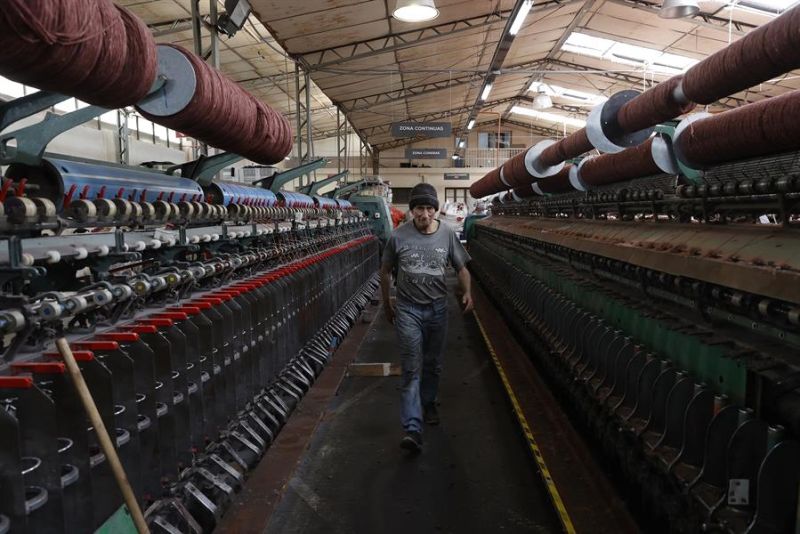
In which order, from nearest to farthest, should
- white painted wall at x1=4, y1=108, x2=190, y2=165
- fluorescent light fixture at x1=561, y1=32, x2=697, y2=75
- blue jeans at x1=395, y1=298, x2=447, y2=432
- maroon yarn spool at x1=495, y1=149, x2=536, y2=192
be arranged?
1. blue jeans at x1=395, y1=298, x2=447, y2=432
2. maroon yarn spool at x1=495, y1=149, x2=536, y2=192
3. white painted wall at x1=4, y1=108, x2=190, y2=165
4. fluorescent light fixture at x1=561, y1=32, x2=697, y2=75

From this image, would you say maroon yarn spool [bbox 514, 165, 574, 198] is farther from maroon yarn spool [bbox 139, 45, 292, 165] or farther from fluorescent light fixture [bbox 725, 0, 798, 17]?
fluorescent light fixture [bbox 725, 0, 798, 17]

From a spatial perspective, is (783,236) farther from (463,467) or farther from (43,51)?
(43,51)

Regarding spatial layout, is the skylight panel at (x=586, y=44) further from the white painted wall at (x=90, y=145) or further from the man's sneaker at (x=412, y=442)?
the man's sneaker at (x=412, y=442)

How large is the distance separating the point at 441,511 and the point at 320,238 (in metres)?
5.22

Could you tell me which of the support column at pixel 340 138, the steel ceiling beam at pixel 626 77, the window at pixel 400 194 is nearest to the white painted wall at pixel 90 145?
the support column at pixel 340 138

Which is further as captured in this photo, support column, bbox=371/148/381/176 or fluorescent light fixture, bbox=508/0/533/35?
support column, bbox=371/148/381/176

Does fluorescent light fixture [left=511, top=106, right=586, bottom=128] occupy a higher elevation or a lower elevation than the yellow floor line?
higher

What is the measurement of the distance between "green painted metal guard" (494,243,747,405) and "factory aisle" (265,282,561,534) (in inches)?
43.4

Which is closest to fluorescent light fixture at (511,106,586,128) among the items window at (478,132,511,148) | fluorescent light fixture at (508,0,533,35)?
window at (478,132,511,148)

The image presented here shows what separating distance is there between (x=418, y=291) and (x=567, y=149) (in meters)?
2.50

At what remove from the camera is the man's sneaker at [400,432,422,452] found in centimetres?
422

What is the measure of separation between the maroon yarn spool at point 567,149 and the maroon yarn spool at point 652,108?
3.28 ft

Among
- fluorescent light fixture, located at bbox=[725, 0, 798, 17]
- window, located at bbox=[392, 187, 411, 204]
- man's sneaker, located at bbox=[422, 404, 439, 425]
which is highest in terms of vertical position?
fluorescent light fixture, located at bbox=[725, 0, 798, 17]

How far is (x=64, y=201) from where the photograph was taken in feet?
9.74
